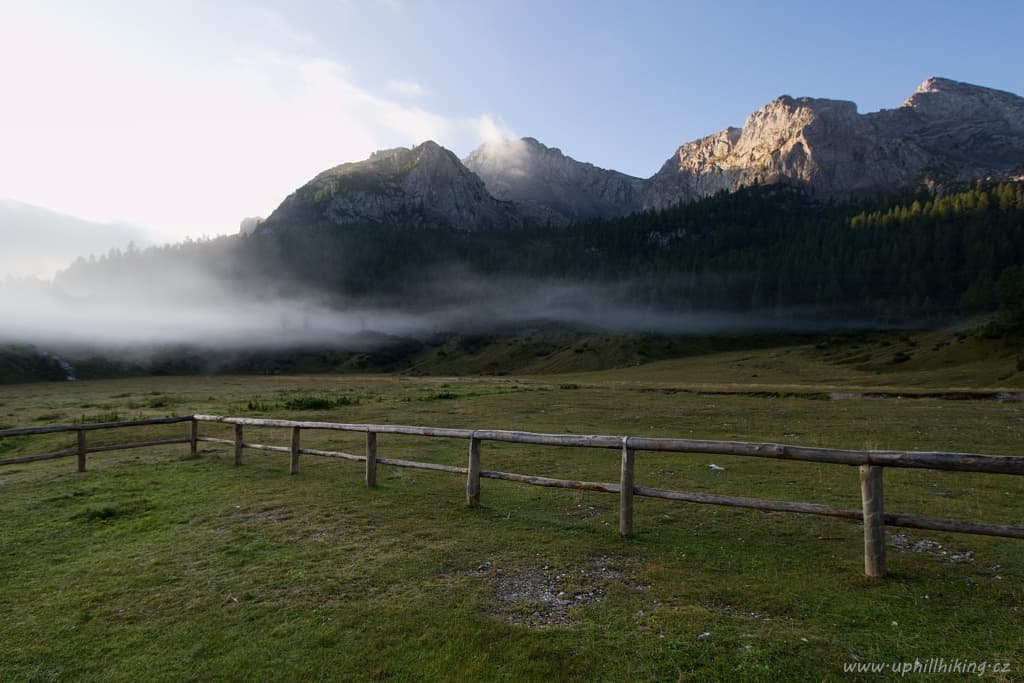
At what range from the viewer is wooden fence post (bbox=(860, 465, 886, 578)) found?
25.5ft

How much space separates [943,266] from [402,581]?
188565mm

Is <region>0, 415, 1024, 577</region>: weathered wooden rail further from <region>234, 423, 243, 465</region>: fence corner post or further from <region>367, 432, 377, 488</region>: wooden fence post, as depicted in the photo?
<region>234, 423, 243, 465</region>: fence corner post

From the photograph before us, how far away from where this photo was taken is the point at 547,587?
789 cm

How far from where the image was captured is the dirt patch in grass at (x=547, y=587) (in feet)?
23.1

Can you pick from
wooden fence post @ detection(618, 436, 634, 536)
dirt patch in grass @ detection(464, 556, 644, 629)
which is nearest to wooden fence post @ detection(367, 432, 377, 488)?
dirt patch in grass @ detection(464, 556, 644, 629)

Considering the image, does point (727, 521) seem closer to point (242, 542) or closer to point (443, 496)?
point (443, 496)

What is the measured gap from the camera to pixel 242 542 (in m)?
10.2

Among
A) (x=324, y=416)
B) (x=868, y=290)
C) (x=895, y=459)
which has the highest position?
(x=868, y=290)

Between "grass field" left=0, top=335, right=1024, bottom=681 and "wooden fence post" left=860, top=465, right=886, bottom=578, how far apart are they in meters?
0.24

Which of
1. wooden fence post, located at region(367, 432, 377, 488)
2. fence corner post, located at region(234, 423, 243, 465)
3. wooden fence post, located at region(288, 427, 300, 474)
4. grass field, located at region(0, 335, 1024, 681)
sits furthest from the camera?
fence corner post, located at region(234, 423, 243, 465)

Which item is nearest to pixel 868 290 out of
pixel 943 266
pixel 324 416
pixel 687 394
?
pixel 943 266

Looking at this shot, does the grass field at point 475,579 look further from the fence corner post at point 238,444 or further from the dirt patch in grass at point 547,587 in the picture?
the fence corner post at point 238,444

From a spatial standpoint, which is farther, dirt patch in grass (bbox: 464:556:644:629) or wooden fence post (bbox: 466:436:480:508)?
wooden fence post (bbox: 466:436:480:508)

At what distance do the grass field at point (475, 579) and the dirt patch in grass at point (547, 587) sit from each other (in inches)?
1.7
